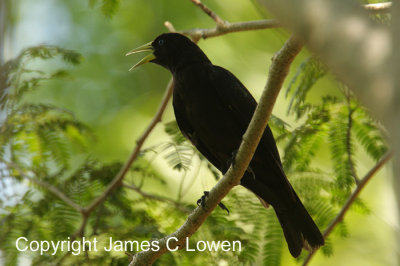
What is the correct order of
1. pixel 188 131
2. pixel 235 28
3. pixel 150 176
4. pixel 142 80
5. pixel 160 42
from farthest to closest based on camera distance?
pixel 142 80 → pixel 160 42 → pixel 150 176 → pixel 235 28 → pixel 188 131

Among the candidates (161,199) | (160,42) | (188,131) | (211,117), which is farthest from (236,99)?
(160,42)

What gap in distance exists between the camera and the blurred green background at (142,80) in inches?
226

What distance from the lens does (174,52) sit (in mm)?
4902

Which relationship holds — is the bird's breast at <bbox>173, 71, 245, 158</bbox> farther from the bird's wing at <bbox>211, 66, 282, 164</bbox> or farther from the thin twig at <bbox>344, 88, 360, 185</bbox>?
the thin twig at <bbox>344, 88, 360, 185</bbox>

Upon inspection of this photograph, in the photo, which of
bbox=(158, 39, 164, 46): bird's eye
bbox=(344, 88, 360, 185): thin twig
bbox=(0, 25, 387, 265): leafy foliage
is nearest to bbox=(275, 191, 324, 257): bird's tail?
bbox=(0, 25, 387, 265): leafy foliage

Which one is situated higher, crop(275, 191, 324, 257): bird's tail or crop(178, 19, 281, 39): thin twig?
crop(178, 19, 281, 39): thin twig

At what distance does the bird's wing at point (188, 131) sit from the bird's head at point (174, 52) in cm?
44

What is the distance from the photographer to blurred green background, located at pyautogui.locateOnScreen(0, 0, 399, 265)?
5.75 m

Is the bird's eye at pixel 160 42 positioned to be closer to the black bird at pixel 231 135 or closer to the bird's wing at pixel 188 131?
the black bird at pixel 231 135

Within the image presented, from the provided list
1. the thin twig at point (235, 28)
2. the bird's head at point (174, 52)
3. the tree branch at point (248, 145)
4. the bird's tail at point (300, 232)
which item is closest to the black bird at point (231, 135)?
the bird's tail at point (300, 232)

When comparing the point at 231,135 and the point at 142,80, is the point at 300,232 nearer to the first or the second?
the point at 231,135

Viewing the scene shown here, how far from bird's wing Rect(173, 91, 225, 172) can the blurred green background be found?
70cm

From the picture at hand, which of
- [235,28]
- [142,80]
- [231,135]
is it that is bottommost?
[142,80]

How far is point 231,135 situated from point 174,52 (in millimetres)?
1128
